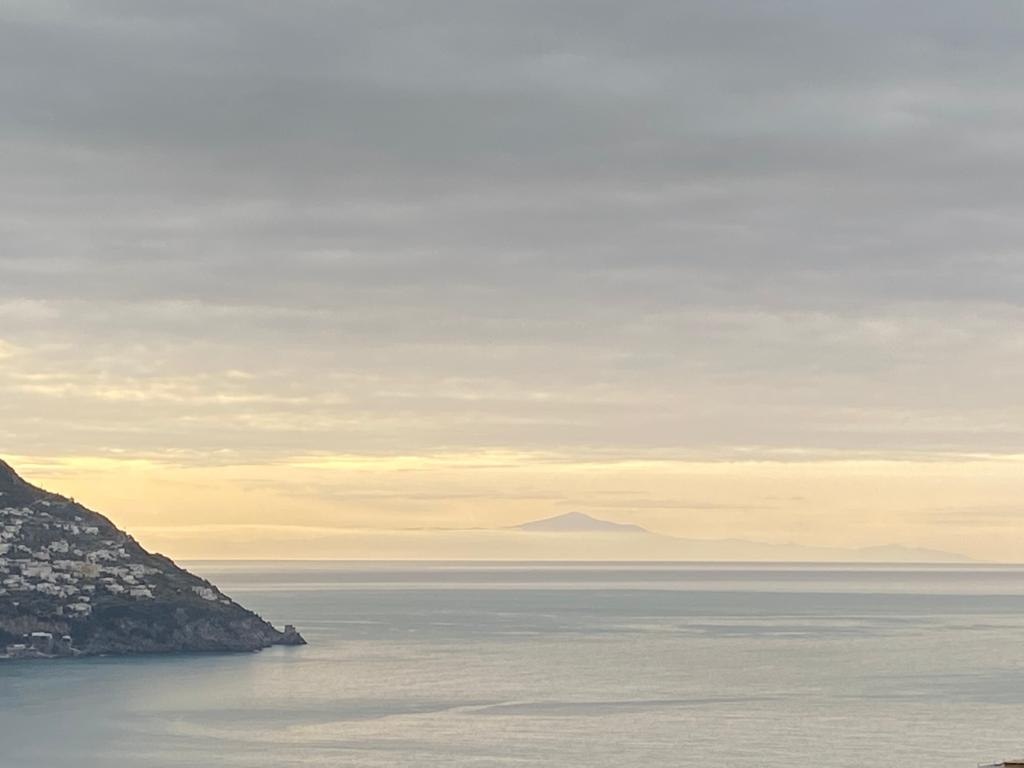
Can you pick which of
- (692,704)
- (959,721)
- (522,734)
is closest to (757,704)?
(692,704)

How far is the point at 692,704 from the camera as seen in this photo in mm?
197500

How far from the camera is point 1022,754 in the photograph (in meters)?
150

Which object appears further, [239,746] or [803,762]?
[239,746]

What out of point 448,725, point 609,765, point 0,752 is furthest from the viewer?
point 448,725

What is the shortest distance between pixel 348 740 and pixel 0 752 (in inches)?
1321

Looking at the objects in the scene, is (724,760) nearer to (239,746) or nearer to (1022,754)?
(1022,754)

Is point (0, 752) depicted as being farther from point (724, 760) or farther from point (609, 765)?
point (724, 760)

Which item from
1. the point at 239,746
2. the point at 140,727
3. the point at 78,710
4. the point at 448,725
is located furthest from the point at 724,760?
the point at 78,710

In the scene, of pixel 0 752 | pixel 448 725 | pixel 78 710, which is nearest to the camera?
pixel 0 752

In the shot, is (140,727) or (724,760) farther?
(140,727)

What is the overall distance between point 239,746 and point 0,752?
74.3ft

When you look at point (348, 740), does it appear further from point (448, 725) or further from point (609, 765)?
point (609, 765)

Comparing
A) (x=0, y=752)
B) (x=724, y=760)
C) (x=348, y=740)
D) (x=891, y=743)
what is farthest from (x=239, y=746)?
(x=891, y=743)

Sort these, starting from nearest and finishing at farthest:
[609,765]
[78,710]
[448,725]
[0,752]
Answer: [609,765] < [0,752] < [448,725] < [78,710]
